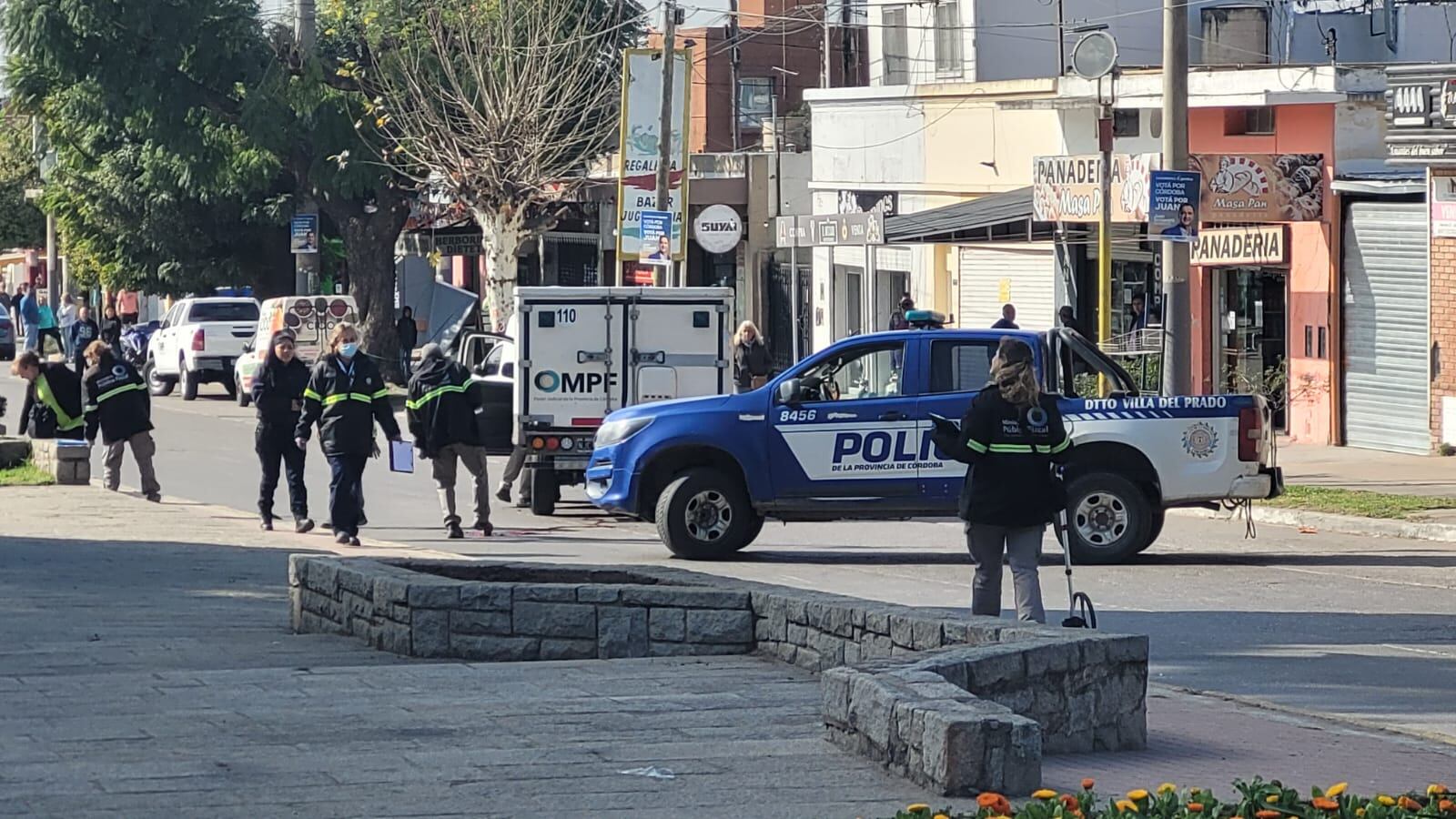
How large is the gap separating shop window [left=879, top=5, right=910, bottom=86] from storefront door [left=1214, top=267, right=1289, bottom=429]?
13.5m

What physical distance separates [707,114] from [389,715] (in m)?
47.5

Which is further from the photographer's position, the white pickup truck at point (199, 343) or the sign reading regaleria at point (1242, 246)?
the white pickup truck at point (199, 343)

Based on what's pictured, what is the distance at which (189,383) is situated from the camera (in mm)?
39062

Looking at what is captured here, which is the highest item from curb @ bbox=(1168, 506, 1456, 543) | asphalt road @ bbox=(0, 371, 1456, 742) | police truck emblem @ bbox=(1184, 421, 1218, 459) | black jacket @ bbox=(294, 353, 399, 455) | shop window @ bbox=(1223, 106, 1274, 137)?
shop window @ bbox=(1223, 106, 1274, 137)

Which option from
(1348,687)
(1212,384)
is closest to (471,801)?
(1348,687)

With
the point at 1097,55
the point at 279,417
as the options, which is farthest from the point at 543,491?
the point at 1097,55

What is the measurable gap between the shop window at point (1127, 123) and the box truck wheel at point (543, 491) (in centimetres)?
1349

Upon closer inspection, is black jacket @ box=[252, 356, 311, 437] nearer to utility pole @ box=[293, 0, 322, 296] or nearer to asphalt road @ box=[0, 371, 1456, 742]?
asphalt road @ box=[0, 371, 1456, 742]

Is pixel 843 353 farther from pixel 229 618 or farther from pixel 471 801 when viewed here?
pixel 471 801

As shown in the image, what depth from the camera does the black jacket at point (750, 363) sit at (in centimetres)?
2955

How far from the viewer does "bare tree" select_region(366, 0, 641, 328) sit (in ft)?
128

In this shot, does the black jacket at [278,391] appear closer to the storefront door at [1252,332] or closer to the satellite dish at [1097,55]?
the satellite dish at [1097,55]

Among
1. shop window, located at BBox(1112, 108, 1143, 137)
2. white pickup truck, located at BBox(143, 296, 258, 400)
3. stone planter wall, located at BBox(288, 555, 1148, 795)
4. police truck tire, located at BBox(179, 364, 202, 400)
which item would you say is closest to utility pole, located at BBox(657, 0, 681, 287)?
shop window, located at BBox(1112, 108, 1143, 137)

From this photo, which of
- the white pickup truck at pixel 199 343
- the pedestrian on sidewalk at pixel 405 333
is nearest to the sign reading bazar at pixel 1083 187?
the white pickup truck at pixel 199 343
